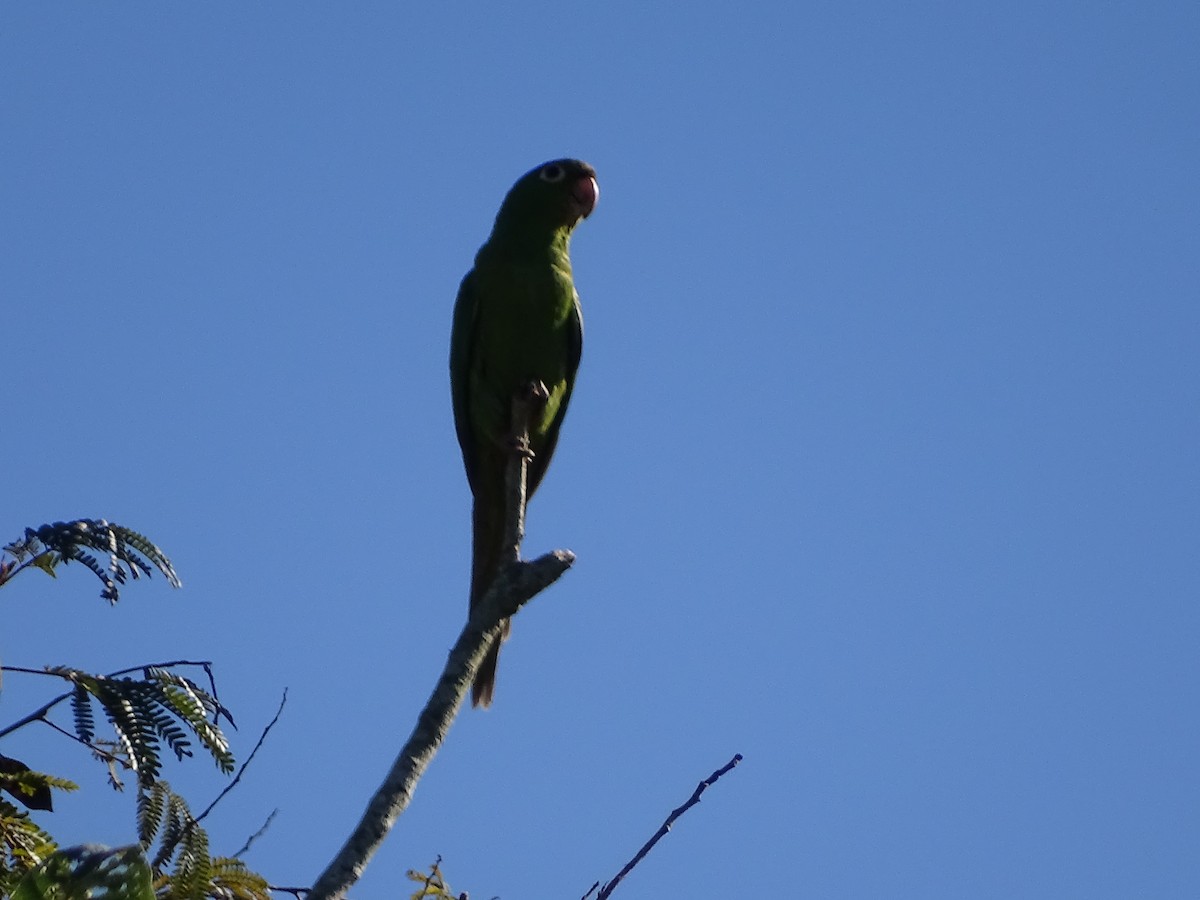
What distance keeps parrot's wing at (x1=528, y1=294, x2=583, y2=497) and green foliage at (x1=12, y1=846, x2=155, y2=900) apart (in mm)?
4409

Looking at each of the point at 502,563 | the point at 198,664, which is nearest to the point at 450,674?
the point at 502,563

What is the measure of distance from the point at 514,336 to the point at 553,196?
93 centimetres

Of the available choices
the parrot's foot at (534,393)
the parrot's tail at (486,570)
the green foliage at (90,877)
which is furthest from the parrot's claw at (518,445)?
the green foliage at (90,877)

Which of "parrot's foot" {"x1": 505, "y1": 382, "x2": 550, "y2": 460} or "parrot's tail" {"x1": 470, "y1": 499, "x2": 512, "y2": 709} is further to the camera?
"parrot's foot" {"x1": 505, "y1": 382, "x2": 550, "y2": 460}

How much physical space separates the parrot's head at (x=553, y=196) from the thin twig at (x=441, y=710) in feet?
10.7

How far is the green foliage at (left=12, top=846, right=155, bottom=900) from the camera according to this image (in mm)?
2010

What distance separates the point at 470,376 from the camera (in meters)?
6.35

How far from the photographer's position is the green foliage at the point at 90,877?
201cm

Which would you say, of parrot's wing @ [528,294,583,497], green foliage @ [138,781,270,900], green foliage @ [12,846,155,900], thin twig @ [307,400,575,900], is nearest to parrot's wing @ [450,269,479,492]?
parrot's wing @ [528,294,583,497]

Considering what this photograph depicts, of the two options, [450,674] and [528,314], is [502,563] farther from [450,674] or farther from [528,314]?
[528,314]

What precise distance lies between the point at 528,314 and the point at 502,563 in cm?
313

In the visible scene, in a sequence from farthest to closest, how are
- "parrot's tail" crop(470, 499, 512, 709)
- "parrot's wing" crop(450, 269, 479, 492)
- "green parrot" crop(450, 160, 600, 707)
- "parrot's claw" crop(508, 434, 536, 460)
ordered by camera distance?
"parrot's wing" crop(450, 269, 479, 492), "green parrot" crop(450, 160, 600, 707), "parrot's tail" crop(470, 499, 512, 709), "parrot's claw" crop(508, 434, 536, 460)

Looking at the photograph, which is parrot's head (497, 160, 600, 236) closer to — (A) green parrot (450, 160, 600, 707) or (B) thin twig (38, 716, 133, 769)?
(A) green parrot (450, 160, 600, 707)

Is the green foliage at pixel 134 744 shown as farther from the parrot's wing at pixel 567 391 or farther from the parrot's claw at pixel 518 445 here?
the parrot's wing at pixel 567 391
